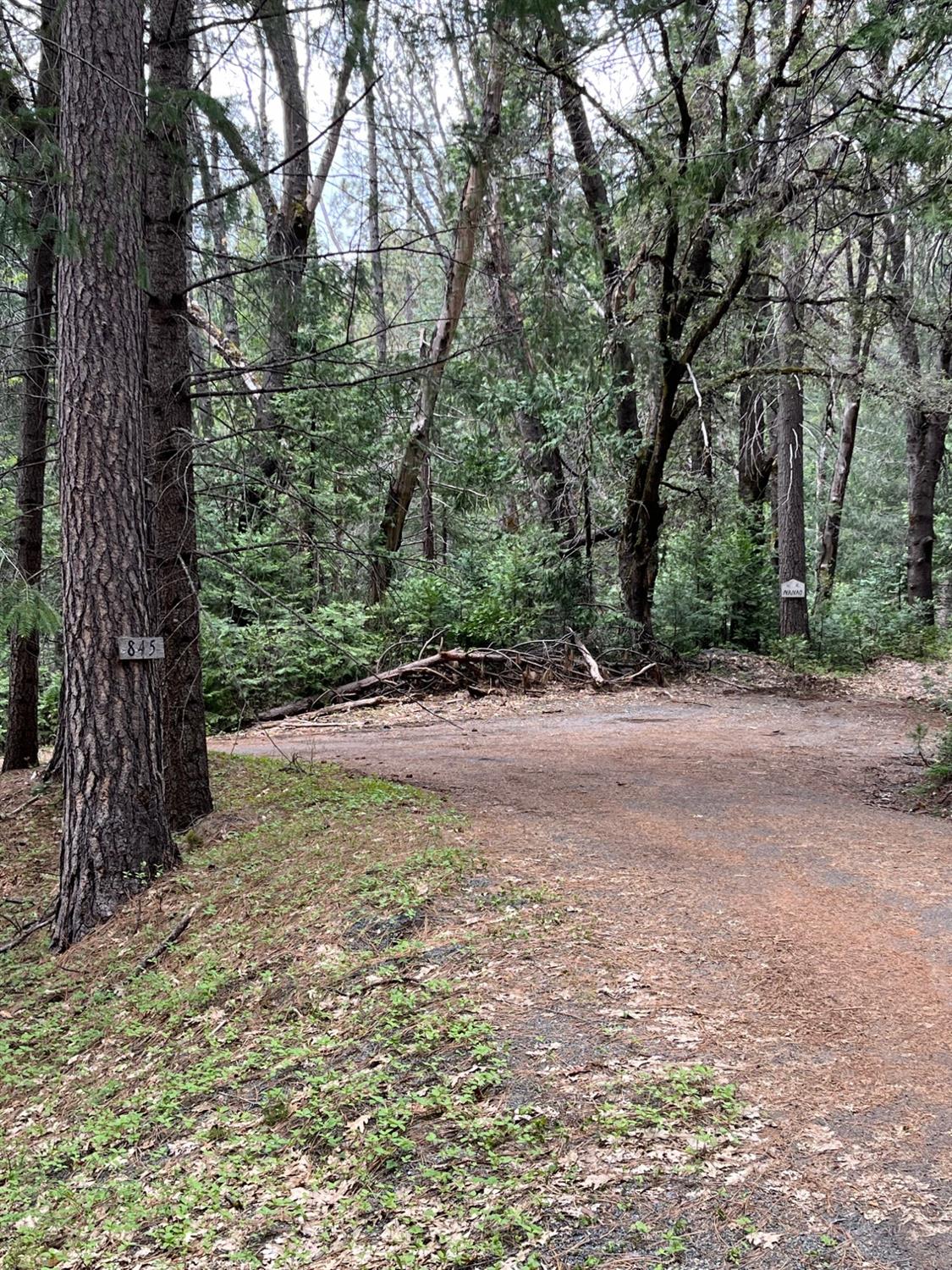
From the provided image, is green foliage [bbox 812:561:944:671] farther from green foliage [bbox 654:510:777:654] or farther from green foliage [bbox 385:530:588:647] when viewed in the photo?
green foliage [bbox 385:530:588:647]

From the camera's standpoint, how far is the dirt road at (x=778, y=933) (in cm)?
252

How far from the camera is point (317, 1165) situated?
290 centimetres

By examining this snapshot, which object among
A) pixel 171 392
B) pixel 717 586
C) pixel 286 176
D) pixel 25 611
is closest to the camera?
pixel 25 611

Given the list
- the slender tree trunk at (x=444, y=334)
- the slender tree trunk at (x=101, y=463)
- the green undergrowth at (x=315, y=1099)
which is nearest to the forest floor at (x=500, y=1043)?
the green undergrowth at (x=315, y=1099)

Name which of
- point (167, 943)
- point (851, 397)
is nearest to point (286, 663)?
point (167, 943)

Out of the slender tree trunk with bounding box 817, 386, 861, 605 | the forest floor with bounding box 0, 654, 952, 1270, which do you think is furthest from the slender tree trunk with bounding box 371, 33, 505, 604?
the slender tree trunk with bounding box 817, 386, 861, 605

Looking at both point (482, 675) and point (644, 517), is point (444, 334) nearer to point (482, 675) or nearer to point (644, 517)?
point (644, 517)

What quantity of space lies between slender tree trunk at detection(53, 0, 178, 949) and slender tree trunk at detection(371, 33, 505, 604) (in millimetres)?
1834

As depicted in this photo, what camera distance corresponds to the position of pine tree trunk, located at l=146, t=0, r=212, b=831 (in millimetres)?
6277

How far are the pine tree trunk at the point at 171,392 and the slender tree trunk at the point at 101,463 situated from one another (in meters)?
0.64

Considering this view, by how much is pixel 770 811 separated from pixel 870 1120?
369cm

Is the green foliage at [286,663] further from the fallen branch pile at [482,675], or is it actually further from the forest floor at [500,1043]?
the forest floor at [500,1043]

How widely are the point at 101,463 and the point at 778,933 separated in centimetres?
467

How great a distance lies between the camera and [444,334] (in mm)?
14961
